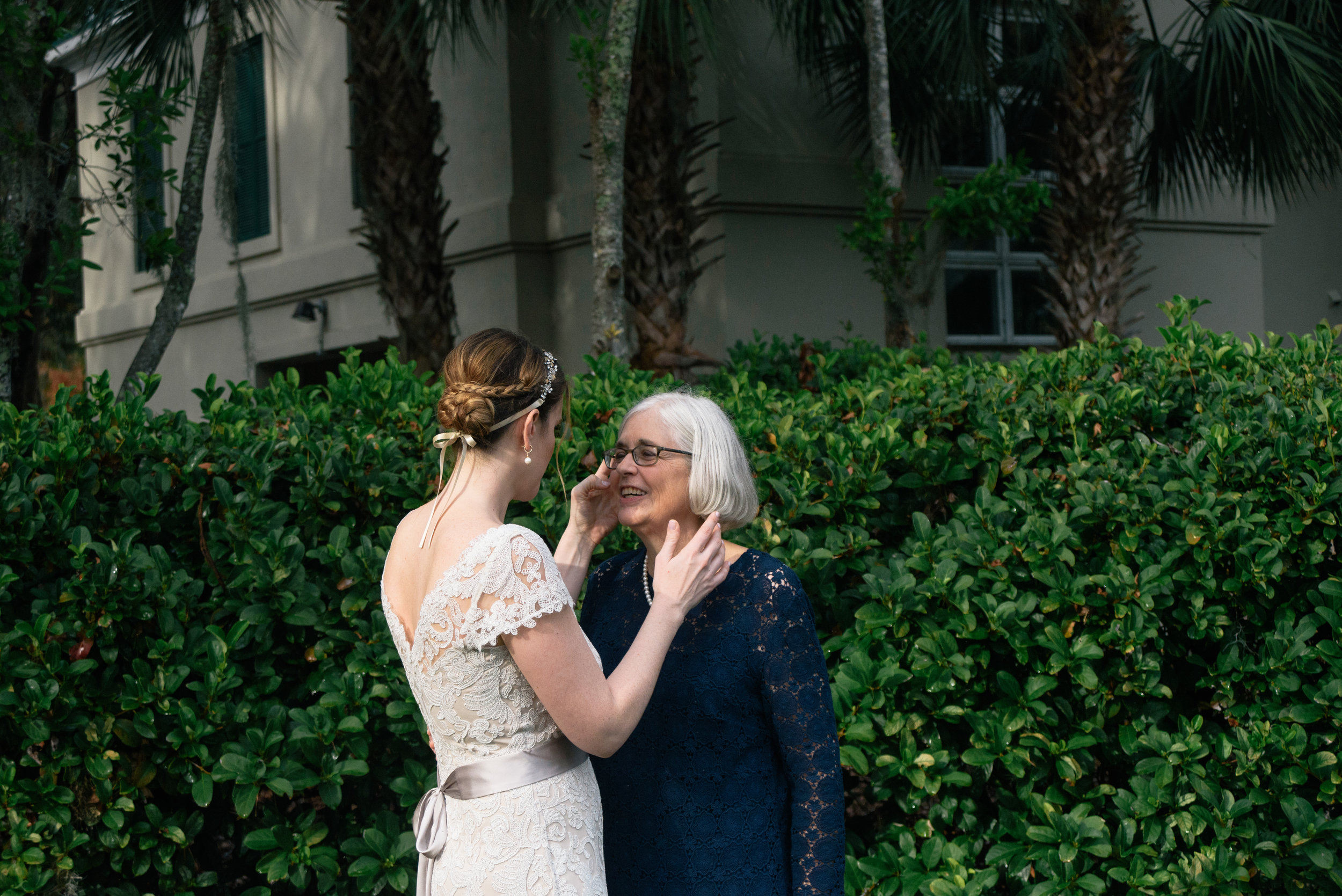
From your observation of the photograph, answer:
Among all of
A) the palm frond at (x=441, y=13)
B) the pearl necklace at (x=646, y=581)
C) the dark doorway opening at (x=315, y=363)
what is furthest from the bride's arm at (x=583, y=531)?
the dark doorway opening at (x=315, y=363)

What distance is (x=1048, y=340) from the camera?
11.7m

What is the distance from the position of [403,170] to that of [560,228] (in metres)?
1.85

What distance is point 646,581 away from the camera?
102 inches

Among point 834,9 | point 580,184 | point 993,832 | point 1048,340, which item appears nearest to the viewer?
point 993,832

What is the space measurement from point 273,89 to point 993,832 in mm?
12611

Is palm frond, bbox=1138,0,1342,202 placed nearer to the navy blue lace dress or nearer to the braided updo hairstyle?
the navy blue lace dress

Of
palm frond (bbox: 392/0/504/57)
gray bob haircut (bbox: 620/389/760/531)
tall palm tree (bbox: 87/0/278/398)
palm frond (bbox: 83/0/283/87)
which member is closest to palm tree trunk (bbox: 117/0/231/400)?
tall palm tree (bbox: 87/0/278/398)

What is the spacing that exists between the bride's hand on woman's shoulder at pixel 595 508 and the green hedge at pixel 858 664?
2.35 ft

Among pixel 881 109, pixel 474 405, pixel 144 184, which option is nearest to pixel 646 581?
pixel 474 405

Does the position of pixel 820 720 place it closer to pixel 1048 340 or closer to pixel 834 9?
pixel 834 9

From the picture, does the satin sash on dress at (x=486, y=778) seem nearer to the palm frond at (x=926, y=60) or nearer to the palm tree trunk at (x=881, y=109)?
the palm tree trunk at (x=881, y=109)

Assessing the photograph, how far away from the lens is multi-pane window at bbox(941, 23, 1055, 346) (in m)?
11.1

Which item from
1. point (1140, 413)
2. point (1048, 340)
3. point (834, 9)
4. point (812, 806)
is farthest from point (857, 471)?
point (1048, 340)

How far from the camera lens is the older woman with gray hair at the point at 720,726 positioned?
7.66ft
